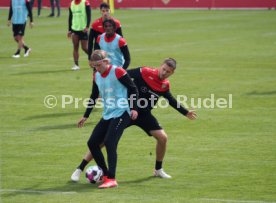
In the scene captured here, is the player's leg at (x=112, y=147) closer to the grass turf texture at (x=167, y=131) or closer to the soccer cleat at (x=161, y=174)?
the grass turf texture at (x=167, y=131)

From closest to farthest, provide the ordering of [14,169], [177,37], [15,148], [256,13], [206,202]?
[206,202] → [14,169] → [15,148] → [177,37] → [256,13]

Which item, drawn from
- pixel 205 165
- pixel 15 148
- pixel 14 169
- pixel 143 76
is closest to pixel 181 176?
pixel 205 165

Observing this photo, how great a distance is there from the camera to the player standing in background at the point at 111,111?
11.6 meters

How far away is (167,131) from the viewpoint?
52.1 ft

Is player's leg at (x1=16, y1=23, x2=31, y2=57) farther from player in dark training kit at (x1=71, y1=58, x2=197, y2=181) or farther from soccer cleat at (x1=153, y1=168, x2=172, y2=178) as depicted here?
soccer cleat at (x1=153, y1=168, x2=172, y2=178)

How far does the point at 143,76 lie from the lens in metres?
12.2

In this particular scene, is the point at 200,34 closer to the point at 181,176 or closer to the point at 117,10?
the point at 117,10

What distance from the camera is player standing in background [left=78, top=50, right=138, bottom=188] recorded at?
11.6 m

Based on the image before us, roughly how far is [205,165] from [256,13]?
37.3 meters

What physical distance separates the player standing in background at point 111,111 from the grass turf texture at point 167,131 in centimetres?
40

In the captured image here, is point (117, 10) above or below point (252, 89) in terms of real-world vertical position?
below

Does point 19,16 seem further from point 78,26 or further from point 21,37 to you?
point 78,26

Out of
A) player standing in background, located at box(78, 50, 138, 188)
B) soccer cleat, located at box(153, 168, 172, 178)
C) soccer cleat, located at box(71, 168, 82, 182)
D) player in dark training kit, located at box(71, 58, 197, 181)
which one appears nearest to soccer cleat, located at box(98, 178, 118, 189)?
player standing in background, located at box(78, 50, 138, 188)

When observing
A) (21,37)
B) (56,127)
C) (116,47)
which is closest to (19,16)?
(21,37)
